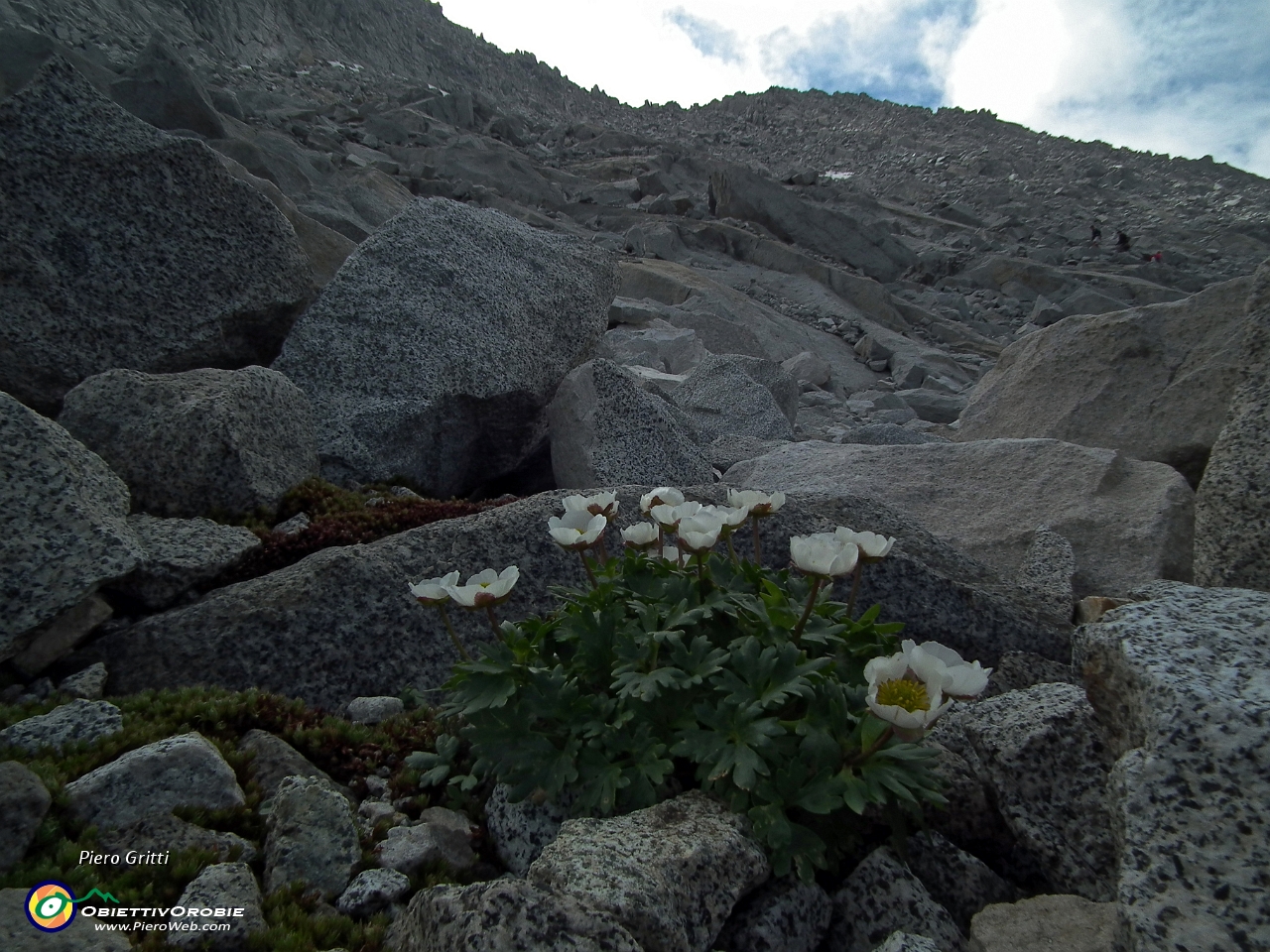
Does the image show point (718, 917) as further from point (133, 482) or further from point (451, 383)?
point (451, 383)

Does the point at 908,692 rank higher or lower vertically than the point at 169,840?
higher

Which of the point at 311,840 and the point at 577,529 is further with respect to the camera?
the point at 577,529

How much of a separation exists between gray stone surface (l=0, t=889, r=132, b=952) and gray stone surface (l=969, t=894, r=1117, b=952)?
2.09m

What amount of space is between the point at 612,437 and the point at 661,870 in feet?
15.0

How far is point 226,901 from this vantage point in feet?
7.07

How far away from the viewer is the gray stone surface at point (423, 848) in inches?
96.2

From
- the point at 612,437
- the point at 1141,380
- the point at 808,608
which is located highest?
the point at 1141,380

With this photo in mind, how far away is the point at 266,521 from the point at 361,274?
2.85 metres

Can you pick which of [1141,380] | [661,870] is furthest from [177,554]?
[1141,380]

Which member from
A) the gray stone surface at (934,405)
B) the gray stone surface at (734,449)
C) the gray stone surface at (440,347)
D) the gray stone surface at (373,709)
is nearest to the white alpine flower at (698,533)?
the gray stone surface at (373,709)

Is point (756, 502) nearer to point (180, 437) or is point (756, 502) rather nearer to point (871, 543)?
point (871, 543)

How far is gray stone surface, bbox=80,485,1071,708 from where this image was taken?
3.69 metres

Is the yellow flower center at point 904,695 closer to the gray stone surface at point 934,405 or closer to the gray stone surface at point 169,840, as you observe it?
the gray stone surface at point 169,840

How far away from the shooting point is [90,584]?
11.5 ft
